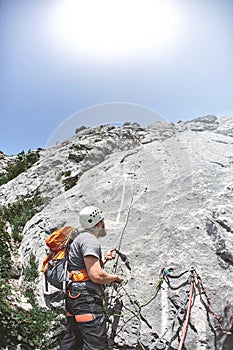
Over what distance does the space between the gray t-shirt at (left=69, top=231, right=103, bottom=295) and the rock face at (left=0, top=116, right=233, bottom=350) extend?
1236 millimetres

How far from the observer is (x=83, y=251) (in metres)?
4.50

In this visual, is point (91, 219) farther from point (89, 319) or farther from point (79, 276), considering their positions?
point (89, 319)

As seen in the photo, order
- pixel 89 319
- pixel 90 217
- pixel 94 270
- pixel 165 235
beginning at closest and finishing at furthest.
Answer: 1. pixel 94 270
2. pixel 89 319
3. pixel 90 217
4. pixel 165 235

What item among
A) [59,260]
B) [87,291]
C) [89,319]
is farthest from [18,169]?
[89,319]

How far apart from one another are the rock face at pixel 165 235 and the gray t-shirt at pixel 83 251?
1.24m

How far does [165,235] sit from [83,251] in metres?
2.36

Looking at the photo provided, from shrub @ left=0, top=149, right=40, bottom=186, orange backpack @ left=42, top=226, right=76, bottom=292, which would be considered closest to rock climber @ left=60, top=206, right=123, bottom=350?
orange backpack @ left=42, top=226, right=76, bottom=292

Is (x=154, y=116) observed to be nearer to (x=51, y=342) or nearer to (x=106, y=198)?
(x=106, y=198)

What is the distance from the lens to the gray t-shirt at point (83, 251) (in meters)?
4.49

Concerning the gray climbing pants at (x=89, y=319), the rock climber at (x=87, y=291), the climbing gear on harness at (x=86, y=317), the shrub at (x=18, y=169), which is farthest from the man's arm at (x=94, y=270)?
the shrub at (x=18, y=169)

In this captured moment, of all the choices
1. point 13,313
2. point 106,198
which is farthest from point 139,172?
point 13,313

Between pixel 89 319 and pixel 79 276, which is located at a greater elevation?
pixel 79 276

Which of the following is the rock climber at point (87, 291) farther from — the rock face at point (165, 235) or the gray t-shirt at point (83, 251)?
the rock face at point (165, 235)

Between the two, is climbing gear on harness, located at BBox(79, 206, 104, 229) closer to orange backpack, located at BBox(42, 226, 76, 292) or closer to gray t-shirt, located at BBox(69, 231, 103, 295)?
gray t-shirt, located at BBox(69, 231, 103, 295)
